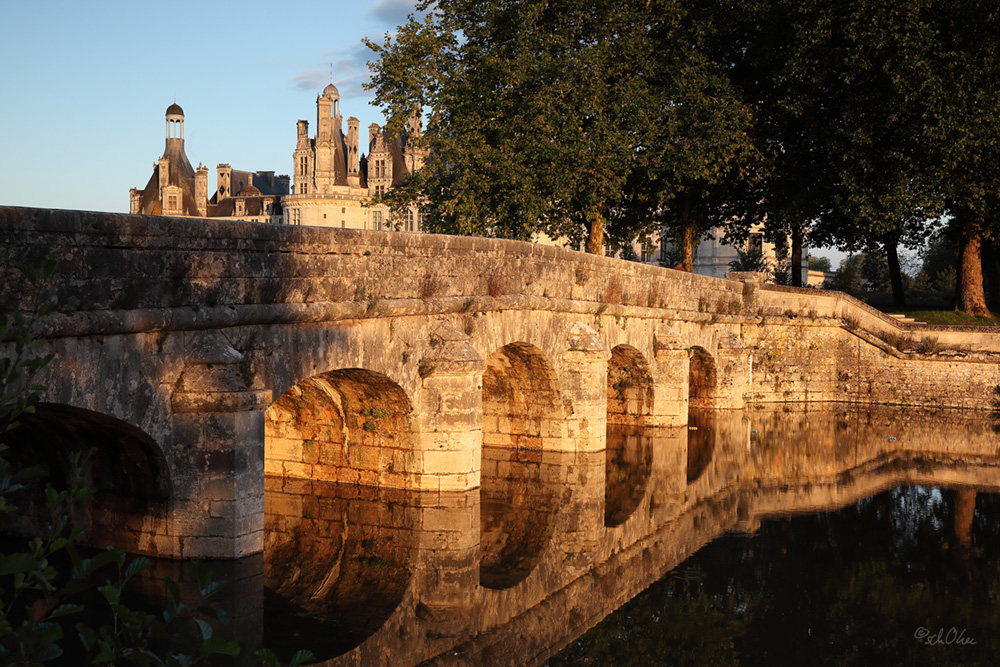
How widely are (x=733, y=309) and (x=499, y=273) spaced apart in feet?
35.7

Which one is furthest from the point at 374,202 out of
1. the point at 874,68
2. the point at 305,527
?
the point at 305,527

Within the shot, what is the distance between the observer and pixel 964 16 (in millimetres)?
22188

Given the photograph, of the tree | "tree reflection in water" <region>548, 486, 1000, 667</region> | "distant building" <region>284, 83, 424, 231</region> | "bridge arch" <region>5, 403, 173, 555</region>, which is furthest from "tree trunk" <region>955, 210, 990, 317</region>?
"distant building" <region>284, 83, 424, 231</region>

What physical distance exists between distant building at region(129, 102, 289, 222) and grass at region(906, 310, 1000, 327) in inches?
2681

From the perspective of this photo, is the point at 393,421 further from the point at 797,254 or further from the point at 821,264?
the point at 821,264

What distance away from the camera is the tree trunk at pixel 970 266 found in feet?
86.9

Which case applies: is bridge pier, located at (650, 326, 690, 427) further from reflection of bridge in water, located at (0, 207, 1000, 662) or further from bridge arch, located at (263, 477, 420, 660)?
bridge arch, located at (263, 477, 420, 660)

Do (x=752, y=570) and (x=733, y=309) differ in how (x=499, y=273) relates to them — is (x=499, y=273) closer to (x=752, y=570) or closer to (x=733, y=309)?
(x=752, y=570)

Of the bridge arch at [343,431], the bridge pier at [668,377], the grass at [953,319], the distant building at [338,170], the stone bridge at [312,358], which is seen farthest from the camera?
the distant building at [338,170]

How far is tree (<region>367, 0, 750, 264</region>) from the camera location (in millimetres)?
23000

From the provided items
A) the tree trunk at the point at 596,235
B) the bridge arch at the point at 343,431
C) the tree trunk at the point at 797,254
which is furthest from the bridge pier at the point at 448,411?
the tree trunk at the point at 797,254

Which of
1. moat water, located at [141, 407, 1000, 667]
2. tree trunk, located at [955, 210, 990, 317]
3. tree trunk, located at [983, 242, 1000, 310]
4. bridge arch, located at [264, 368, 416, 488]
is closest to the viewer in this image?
moat water, located at [141, 407, 1000, 667]

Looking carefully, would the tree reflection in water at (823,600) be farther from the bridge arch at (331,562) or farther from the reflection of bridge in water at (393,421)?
the bridge arch at (331,562)

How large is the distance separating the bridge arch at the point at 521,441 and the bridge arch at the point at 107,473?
398 cm
